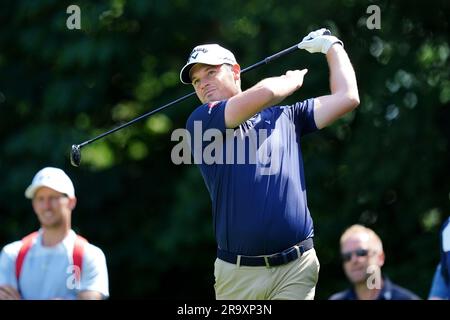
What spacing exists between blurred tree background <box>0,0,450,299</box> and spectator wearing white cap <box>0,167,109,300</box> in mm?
5869

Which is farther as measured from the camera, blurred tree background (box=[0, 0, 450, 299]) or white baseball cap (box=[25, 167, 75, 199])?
blurred tree background (box=[0, 0, 450, 299])

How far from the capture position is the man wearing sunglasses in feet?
26.2

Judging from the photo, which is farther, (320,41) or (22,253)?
(22,253)

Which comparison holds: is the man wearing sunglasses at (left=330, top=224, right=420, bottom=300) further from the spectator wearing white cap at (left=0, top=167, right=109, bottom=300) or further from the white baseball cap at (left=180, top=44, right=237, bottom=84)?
the white baseball cap at (left=180, top=44, right=237, bottom=84)

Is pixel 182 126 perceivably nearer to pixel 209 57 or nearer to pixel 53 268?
pixel 53 268

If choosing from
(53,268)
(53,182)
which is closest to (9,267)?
(53,268)

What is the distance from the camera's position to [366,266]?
7.97 meters

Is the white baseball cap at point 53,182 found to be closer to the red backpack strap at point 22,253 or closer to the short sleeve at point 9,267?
the red backpack strap at point 22,253

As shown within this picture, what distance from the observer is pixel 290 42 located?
41.9 ft

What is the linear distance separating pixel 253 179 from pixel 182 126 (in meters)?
8.76

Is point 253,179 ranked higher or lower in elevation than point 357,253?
higher

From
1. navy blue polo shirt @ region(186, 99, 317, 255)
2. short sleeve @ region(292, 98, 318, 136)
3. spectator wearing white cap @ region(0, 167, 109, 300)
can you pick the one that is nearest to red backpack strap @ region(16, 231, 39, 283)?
spectator wearing white cap @ region(0, 167, 109, 300)
